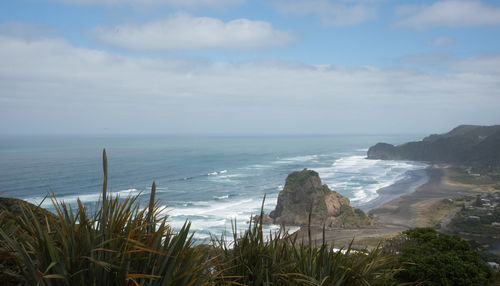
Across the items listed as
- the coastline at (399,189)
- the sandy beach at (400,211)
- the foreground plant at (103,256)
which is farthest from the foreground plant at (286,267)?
the coastline at (399,189)

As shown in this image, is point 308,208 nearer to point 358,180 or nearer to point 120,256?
point 358,180

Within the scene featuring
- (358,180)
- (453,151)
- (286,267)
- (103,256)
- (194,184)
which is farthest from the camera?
(453,151)

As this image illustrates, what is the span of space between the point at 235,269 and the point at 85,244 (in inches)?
94.9

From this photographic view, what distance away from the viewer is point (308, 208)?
168 ft

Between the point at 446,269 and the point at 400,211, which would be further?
the point at 400,211

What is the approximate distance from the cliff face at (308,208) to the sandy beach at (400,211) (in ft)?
7.09

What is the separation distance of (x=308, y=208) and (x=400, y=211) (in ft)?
48.9

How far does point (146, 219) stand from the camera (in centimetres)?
358

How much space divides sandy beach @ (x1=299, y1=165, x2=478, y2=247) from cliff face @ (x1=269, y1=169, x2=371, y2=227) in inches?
85.1

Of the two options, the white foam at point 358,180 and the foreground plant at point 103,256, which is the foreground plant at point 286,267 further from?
the white foam at point 358,180

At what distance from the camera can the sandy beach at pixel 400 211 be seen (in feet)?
139

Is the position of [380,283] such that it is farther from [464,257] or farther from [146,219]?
[464,257]

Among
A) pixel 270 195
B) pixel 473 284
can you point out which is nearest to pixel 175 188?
pixel 270 195

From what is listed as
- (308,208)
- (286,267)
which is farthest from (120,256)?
(308,208)
